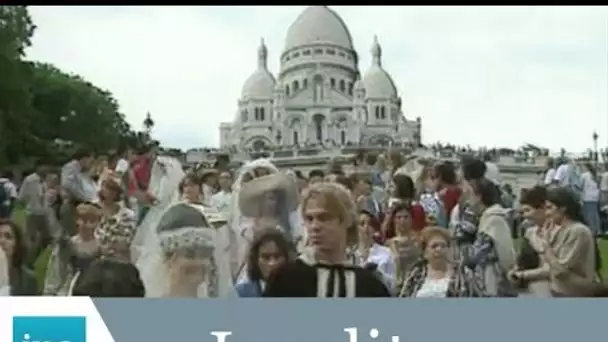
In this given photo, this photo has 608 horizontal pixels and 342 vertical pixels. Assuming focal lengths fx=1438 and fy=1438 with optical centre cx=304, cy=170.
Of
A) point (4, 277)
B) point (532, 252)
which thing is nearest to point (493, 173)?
point (532, 252)

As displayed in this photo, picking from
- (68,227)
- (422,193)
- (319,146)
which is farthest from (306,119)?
(68,227)

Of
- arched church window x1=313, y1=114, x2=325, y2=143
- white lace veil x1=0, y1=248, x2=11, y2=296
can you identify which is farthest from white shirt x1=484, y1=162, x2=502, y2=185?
white lace veil x1=0, y1=248, x2=11, y2=296

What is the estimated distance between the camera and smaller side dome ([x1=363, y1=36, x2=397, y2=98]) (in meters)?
4.58

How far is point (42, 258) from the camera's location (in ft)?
14.9

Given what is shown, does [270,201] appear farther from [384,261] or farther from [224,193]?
[384,261]

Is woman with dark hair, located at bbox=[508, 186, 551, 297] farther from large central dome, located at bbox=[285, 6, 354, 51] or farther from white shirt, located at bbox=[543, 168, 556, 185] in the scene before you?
large central dome, located at bbox=[285, 6, 354, 51]

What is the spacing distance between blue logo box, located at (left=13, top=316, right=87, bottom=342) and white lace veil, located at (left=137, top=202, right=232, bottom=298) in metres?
0.25

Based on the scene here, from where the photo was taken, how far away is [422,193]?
179 inches

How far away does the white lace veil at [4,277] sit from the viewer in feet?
14.8

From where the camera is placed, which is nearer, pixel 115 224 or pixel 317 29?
pixel 317 29

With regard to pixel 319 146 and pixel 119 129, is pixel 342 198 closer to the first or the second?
pixel 319 146

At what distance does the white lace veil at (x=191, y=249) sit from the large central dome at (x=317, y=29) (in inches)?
24.0

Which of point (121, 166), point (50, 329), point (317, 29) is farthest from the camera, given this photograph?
point (121, 166)

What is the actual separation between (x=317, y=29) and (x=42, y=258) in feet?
3.69
